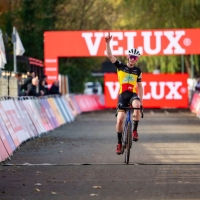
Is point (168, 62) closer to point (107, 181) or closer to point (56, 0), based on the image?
point (56, 0)

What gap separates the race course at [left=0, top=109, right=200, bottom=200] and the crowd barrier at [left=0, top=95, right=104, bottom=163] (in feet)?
0.96

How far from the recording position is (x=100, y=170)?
34.0 ft

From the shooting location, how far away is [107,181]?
913 cm

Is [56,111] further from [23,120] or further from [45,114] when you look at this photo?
[23,120]

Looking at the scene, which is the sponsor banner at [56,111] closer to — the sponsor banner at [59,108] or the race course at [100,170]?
the sponsor banner at [59,108]

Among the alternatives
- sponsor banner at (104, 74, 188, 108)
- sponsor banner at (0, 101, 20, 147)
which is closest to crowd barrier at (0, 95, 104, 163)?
sponsor banner at (0, 101, 20, 147)

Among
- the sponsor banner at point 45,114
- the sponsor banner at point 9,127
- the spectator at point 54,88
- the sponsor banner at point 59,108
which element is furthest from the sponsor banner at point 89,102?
the sponsor banner at point 9,127

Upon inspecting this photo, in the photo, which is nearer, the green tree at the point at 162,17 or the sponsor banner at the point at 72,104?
the sponsor banner at the point at 72,104

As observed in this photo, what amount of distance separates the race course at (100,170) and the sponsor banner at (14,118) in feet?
0.97

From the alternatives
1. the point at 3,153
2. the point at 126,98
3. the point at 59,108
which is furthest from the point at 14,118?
the point at 59,108

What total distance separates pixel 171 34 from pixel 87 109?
8.95m

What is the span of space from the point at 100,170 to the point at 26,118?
6294 millimetres

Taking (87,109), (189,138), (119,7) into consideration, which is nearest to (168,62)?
(119,7)

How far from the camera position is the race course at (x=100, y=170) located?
8180 mm
